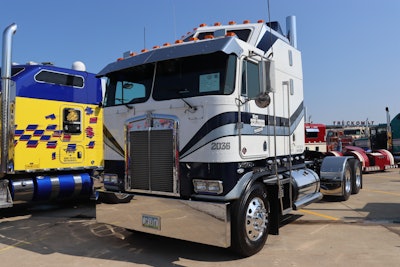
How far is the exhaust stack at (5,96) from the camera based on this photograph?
7012mm

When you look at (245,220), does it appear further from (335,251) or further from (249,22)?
(249,22)

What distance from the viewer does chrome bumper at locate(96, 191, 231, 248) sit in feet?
14.6

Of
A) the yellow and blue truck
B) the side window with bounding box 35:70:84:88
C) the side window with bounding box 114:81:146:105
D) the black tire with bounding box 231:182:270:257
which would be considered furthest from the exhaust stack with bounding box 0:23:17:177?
the black tire with bounding box 231:182:270:257

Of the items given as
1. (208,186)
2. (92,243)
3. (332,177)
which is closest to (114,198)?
(92,243)

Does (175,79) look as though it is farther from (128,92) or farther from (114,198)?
(114,198)

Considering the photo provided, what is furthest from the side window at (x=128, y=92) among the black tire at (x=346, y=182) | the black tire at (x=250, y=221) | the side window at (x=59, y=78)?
the black tire at (x=346, y=182)

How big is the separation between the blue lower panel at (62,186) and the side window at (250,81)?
18.2 ft

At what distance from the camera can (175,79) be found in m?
5.21

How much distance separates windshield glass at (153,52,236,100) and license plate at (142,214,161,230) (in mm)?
1704

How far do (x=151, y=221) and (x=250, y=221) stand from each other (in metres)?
1.37

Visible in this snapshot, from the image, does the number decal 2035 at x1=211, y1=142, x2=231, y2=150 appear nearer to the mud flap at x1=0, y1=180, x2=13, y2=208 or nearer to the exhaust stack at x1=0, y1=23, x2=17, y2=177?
the exhaust stack at x1=0, y1=23, x2=17, y2=177

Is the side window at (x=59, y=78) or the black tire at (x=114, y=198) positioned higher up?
the side window at (x=59, y=78)

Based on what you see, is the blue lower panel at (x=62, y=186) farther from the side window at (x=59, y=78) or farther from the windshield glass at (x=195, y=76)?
the windshield glass at (x=195, y=76)

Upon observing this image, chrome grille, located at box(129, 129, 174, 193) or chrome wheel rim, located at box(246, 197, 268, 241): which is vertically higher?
chrome grille, located at box(129, 129, 174, 193)
